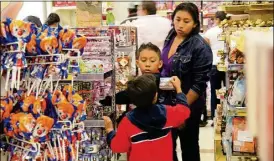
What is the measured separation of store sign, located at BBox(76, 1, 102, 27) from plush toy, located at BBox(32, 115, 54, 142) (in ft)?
5.24

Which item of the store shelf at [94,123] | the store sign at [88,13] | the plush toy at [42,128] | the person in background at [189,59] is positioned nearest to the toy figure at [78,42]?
the plush toy at [42,128]

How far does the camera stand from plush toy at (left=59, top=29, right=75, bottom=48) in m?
1.85

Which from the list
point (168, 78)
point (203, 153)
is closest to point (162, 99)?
point (168, 78)

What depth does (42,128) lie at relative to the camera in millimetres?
1662

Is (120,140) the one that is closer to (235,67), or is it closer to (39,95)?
(39,95)

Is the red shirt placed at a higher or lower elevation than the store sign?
lower

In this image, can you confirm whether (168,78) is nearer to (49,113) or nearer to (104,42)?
(104,42)

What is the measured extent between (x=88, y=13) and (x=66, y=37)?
1.35 metres

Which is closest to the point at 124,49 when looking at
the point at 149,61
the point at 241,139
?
the point at 149,61

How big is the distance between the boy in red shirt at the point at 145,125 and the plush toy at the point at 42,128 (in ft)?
2.40

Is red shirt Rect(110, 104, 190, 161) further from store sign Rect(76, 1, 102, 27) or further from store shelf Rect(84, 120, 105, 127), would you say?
store sign Rect(76, 1, 102, 27)

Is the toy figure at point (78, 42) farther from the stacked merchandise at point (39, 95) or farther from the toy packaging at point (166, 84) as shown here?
the toy packaging at point (166, 84)

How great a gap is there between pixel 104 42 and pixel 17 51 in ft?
Result: 4.11

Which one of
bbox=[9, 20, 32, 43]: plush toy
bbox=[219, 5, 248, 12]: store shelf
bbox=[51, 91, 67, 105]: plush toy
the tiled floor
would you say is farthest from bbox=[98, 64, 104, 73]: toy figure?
the tiled floor
